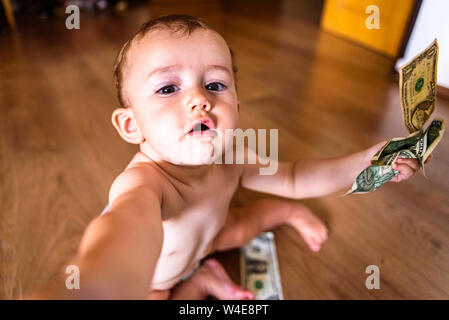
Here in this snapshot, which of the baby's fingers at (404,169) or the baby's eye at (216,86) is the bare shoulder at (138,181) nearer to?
the baby's eye at (216,86)

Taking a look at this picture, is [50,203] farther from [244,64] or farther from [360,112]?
[244,64]

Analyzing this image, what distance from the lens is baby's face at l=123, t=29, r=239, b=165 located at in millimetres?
394

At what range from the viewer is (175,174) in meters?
0.47

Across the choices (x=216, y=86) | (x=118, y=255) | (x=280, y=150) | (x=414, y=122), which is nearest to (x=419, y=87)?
(x=414, y=122)

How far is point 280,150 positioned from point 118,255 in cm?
67

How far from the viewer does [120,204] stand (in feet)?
1.03

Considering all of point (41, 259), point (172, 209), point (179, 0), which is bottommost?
point (41, 259)

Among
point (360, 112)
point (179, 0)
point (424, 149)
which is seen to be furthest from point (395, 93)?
point (179, 0)

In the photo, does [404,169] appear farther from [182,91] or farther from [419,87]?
[182,91]

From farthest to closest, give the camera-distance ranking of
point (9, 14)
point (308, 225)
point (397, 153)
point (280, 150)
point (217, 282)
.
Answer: point (9, 14)
point (280, 150)
point (308, 225)
point (217, 282)
point (397, 153)

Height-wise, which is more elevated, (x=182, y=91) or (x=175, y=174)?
(x=182, y=91)

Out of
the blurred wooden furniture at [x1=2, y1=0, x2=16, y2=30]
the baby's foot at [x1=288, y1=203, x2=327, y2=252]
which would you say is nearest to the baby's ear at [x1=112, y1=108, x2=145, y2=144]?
the baby's foot at [x1=288, y1=203, x2=327, y2=252]

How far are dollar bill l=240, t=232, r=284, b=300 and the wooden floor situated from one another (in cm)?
2
